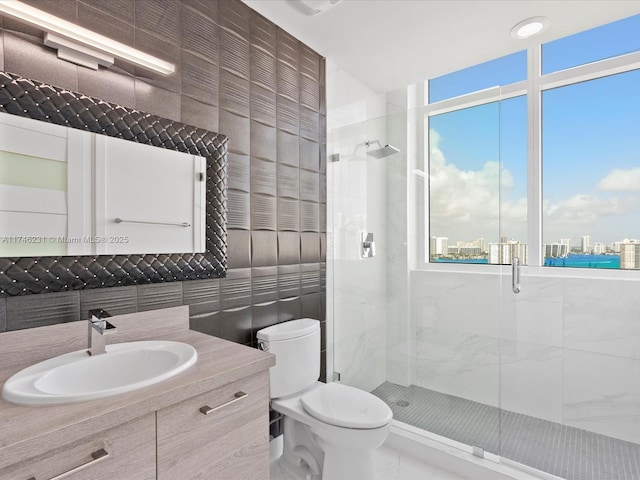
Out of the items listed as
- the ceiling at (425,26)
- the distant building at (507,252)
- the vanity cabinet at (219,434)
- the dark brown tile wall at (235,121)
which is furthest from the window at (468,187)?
the vanity cabinet at (219,434)

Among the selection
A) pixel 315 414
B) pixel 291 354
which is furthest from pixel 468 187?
pixel 315 414

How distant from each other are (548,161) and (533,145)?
0.15 metres

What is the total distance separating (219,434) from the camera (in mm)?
1116

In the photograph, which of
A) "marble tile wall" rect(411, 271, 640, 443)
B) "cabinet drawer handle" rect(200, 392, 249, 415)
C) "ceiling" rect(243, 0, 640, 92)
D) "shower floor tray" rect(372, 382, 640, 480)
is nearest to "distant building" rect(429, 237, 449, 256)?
"marble tile wall" rect(411, 271, 640, 443)

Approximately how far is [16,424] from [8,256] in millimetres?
570

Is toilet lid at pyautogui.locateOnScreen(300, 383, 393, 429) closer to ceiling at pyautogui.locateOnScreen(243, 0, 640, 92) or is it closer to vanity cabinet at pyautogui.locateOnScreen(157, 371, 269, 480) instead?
vanity cabinet at pyautogui.locateOnScreen(157, 371, 269, 480)

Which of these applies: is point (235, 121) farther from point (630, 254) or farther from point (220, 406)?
point (630, 254)

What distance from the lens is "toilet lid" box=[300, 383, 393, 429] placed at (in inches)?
62.7

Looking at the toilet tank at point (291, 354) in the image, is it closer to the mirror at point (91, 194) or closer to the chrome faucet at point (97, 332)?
the mirror at point (91, 194)

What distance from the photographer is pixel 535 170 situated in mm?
2502

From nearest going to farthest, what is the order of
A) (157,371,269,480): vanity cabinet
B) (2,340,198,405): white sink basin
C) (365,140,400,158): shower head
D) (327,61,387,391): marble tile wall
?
(2,340,198,405): white sink basin
(157,371,269,480): vanity cabinet
(365,140,400,158): shower head
(327,61,387,391): marble tile wall

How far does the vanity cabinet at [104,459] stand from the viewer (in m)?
0.75

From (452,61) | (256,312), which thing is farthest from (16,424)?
(452,61)

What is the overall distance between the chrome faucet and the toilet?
769 millimetres
